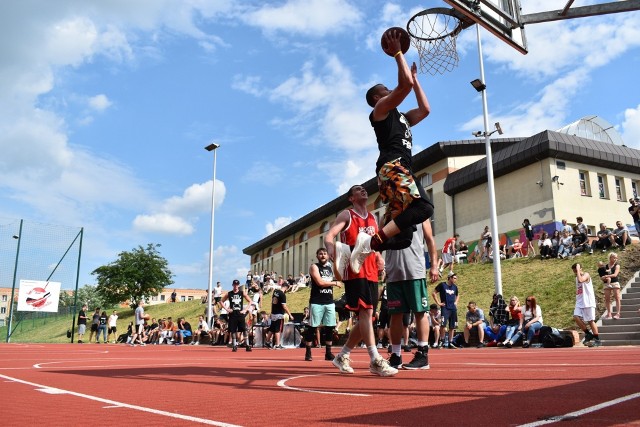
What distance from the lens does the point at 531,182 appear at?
32.9m

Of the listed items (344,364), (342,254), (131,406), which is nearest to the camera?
(131,406)

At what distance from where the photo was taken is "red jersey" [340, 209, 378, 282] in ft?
20.2

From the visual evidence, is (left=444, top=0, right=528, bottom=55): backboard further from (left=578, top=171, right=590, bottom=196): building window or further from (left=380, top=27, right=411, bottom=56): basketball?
(left=578, top=171, right=590, bottom=196): building window

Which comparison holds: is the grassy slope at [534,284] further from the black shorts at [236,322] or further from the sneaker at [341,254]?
the sneaker at [341,254]

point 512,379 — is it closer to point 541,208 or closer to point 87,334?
point 541,208

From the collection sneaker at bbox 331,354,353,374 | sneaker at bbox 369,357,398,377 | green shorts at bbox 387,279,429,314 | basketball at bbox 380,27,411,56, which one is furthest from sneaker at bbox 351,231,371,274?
basketball at bbox 380,27,411,56

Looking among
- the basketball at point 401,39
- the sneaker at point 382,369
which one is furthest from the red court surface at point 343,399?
the basketball at point 401,39

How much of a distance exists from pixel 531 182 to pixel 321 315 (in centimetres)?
2591

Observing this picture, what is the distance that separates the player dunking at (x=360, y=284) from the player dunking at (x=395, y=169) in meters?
0.58

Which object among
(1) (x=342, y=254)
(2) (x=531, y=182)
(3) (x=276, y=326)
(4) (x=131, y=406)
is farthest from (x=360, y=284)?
(2) (x=531, y=182)

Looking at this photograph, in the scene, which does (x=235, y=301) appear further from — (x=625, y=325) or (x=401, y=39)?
(x=401, y=39)

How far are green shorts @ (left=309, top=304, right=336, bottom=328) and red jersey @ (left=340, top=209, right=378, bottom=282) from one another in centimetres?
449

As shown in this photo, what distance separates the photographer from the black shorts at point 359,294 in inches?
238

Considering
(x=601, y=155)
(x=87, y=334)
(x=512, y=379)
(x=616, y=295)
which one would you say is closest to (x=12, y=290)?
(x=87, y=334)
